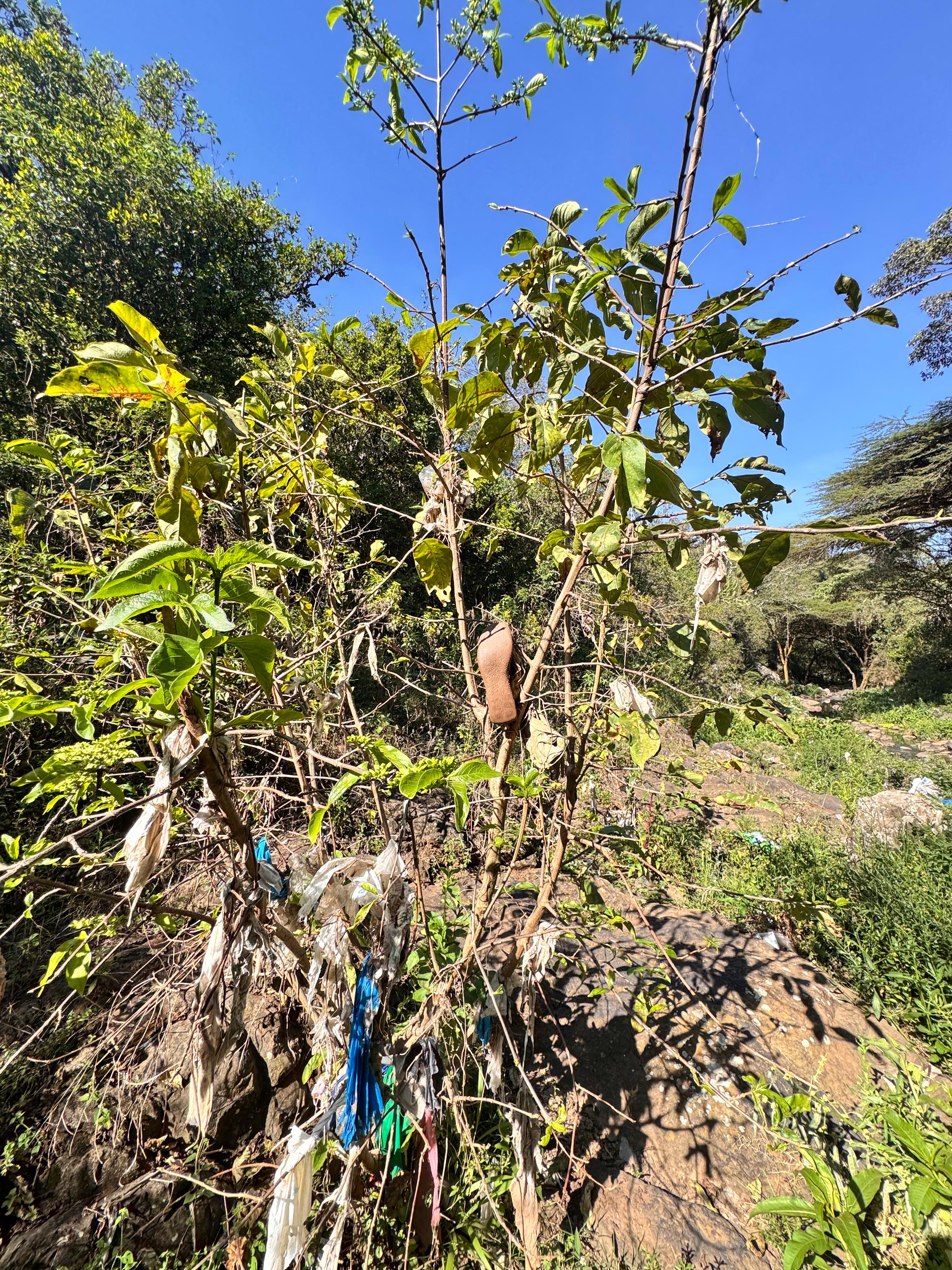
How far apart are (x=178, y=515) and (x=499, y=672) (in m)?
0.48

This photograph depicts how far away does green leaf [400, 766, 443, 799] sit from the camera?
551 mm

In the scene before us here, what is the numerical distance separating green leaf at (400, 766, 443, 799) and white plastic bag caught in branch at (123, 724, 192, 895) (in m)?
0.27

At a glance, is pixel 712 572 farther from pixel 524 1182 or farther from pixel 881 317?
pixel 524 1182

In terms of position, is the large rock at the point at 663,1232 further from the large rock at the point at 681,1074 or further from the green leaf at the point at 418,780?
the green leaf at the point at 418,780

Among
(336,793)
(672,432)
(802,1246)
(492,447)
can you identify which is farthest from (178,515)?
(802,1246)

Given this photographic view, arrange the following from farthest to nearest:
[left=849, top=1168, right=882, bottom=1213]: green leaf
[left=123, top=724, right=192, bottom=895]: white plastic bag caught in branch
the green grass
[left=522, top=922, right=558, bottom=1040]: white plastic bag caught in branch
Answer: the green grass → [left=522, top=922, right=558, bottom=1040]: white plastic bag caught in branch → [left=849, top=1168, right=882, bottom=1213]: green leaf → [left=123, top=724, right=192, bottom=895]: white plastic bag caught in branch

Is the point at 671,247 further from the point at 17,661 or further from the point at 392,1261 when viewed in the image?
the point at 392,1261

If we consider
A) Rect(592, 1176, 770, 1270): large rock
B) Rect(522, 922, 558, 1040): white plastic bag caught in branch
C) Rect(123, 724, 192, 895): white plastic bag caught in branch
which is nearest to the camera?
Rect(123, 724, 192, 895): white plastic bag caught in branch

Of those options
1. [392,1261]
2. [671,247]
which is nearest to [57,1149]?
[392,1261]

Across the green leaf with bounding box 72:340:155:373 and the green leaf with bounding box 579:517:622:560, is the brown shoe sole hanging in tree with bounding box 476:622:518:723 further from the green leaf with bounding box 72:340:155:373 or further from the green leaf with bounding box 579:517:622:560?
the green leaf with bounding box 72:340:155:373

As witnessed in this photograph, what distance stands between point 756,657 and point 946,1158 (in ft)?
58.8

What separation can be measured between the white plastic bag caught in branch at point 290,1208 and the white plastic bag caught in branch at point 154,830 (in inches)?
20.7

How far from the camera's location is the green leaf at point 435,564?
2.88 feet

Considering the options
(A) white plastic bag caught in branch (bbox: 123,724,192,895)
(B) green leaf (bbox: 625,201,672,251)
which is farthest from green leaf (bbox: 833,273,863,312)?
(A) white plastic bag caught in branch (bbox: 123,724,192,895)
